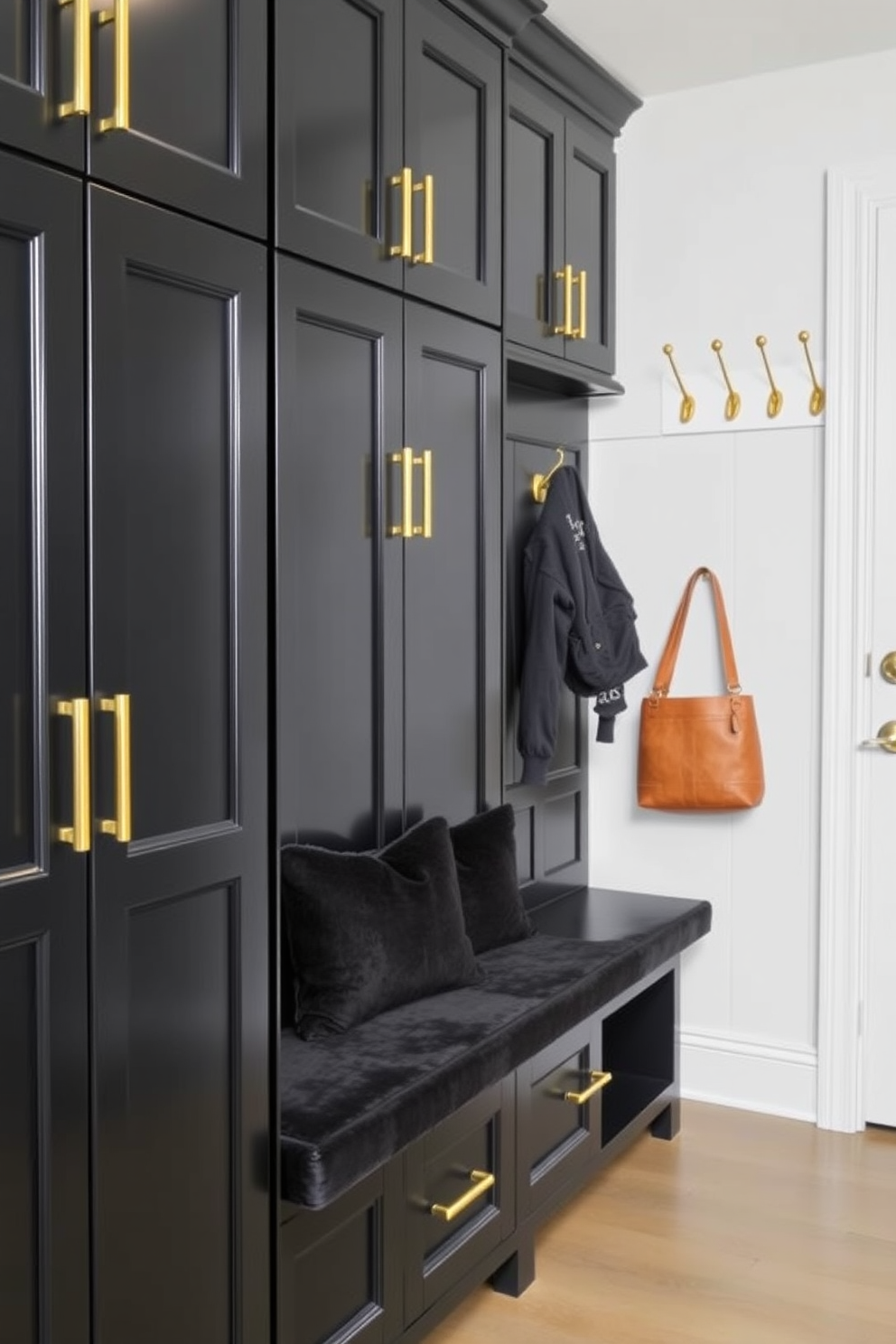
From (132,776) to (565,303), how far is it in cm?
185

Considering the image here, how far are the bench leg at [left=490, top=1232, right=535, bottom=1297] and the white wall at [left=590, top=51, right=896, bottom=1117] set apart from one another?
3.51ft

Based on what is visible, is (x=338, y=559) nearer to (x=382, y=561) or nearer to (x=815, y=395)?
(x=382, y=561)

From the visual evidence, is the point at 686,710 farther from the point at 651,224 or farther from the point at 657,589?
the point at 651,224

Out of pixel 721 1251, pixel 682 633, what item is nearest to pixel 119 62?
pixel 682 633

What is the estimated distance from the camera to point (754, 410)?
3402 mm

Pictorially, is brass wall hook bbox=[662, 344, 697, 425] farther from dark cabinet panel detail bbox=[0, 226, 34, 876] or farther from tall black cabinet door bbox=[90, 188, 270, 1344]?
dark cabinet panel detail bbox=[0, 226, 34, 876]

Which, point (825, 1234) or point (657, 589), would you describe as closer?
point (825, 1234)

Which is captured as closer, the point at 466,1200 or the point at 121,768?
the point at 121,768

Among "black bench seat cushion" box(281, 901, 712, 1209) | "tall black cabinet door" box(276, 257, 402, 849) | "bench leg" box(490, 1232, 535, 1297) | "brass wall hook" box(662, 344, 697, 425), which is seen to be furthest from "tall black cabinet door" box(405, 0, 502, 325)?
"bench leg" box(490, 1232, 535, 1297)

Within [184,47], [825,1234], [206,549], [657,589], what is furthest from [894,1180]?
[184,47]

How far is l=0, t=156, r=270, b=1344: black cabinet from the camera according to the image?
5.26 feet

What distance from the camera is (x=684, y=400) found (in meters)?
3.47

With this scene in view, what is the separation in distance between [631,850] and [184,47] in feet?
7.69

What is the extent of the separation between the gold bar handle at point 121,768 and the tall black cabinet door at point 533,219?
152cm
